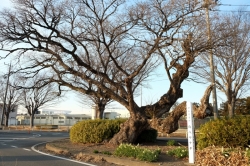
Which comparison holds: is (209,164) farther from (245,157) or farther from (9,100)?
(9,100)

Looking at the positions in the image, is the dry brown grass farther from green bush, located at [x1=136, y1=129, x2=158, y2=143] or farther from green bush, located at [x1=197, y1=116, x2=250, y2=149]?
green bush, located at [x1=136, y1=129, x2=158, y2=143]

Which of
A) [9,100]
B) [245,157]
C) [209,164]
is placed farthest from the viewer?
[9,100]

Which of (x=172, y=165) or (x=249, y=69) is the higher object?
(x=249, y=69)

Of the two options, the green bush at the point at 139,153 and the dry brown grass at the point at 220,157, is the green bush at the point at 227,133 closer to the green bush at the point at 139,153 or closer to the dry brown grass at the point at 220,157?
the dry brown grass at the point at 220,157

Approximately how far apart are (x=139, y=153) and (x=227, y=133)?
9.71 ft

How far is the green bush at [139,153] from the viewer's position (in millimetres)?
9516

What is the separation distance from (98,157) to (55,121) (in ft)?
229

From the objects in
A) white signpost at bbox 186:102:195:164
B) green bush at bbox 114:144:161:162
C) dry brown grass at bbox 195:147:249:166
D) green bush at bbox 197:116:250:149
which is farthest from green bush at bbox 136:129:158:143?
dry brown grass at bbox 195:147:249:166

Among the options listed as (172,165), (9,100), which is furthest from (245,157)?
(9,100)

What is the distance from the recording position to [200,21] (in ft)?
40.9

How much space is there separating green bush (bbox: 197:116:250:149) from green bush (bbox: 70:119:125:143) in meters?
6.82

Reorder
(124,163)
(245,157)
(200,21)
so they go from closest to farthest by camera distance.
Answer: (245,157)
(124,163)
(200,21)

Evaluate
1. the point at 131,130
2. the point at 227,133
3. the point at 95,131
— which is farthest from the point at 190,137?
the point at 95,131

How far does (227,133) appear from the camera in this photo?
896 centimetres
